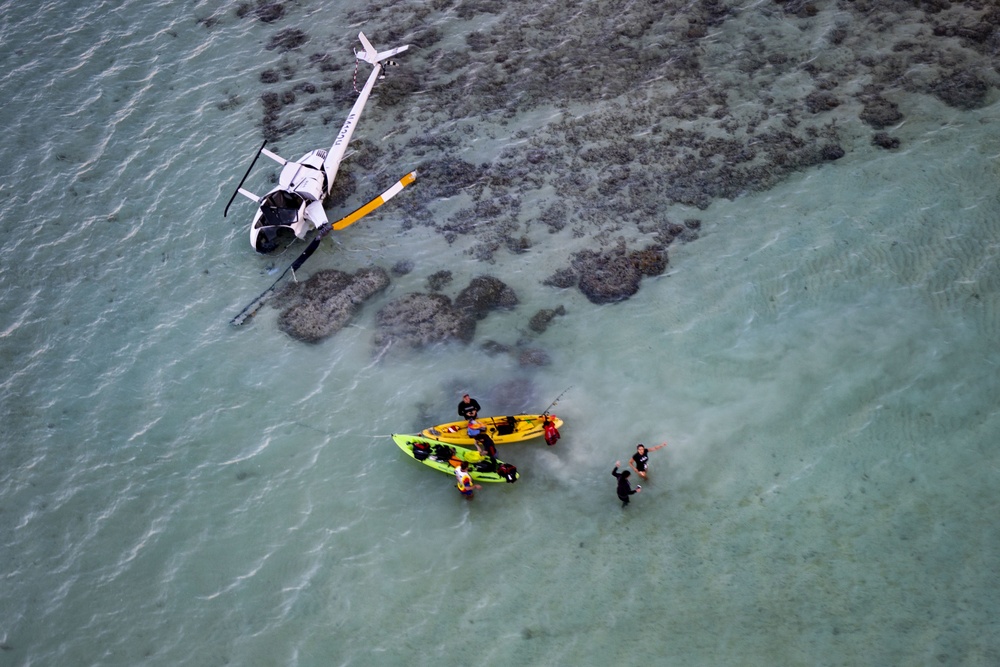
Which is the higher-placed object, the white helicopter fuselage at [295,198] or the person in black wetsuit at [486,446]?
the white helicopter fuselage at [295,198]

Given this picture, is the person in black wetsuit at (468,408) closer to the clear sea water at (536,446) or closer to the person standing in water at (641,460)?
the clear sea water at (536,446)

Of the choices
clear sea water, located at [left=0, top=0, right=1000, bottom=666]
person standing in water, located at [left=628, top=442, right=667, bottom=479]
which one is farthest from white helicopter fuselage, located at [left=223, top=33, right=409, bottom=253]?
person standing in water, located at [left=628, top=442, right=667, bottom=479]

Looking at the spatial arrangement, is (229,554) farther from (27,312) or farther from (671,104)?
(671,104)

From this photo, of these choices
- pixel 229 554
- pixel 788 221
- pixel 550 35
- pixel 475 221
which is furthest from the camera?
pixel 550 35

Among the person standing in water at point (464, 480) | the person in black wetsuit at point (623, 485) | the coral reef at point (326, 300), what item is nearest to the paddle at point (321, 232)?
the coral reef at point (326, 300)

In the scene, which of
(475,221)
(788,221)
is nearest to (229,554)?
(475,221)

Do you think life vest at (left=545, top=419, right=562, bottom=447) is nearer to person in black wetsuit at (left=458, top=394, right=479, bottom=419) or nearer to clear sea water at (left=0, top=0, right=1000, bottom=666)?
clear sea water at (left=0, top=0, right=1000, bottom=666)
